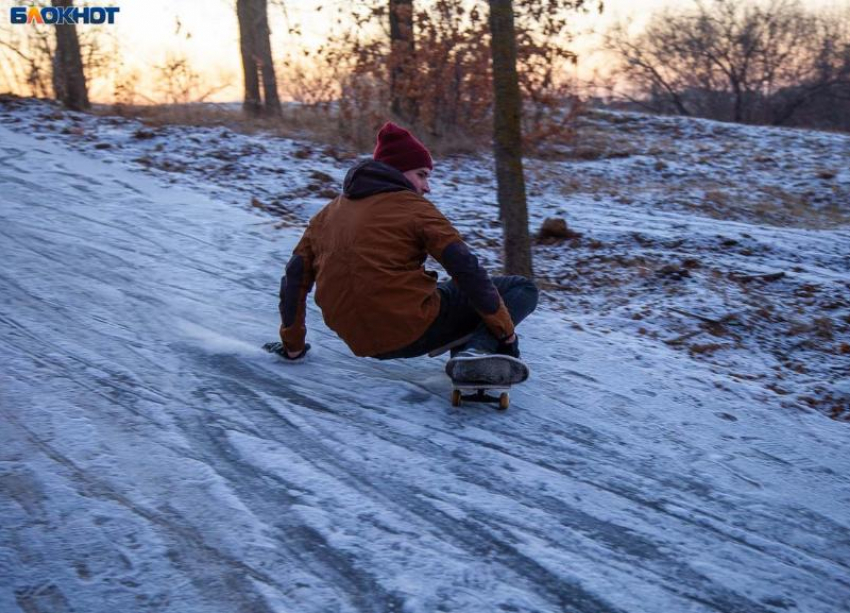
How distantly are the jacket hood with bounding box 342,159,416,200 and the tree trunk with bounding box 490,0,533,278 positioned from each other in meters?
2.14

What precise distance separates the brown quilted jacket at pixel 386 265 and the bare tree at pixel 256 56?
1113 centimetres

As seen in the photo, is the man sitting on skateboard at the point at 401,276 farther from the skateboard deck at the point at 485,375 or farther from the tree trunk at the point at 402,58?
the tree trunk at the point at 402,58

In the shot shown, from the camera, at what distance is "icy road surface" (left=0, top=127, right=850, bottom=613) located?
Answer: 278cm

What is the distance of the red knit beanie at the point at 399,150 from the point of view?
13.4ft

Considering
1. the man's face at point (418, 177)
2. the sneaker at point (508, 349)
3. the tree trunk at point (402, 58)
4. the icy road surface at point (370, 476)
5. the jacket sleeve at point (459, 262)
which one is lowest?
the icy road surface at point (370, 476)

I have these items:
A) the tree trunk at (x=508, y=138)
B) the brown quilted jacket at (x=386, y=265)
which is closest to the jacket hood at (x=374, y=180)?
the brown quilted jacket at (x=386, y=265)

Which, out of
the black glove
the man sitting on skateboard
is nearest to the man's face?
the man sitting on skateboard

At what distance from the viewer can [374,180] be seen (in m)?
4.05

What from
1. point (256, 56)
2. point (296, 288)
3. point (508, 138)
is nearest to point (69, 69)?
point (256, 56)

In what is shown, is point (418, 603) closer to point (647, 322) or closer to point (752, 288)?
point (647, 322)

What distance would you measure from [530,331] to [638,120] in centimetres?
1202

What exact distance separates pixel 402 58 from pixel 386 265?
32.7 ft
